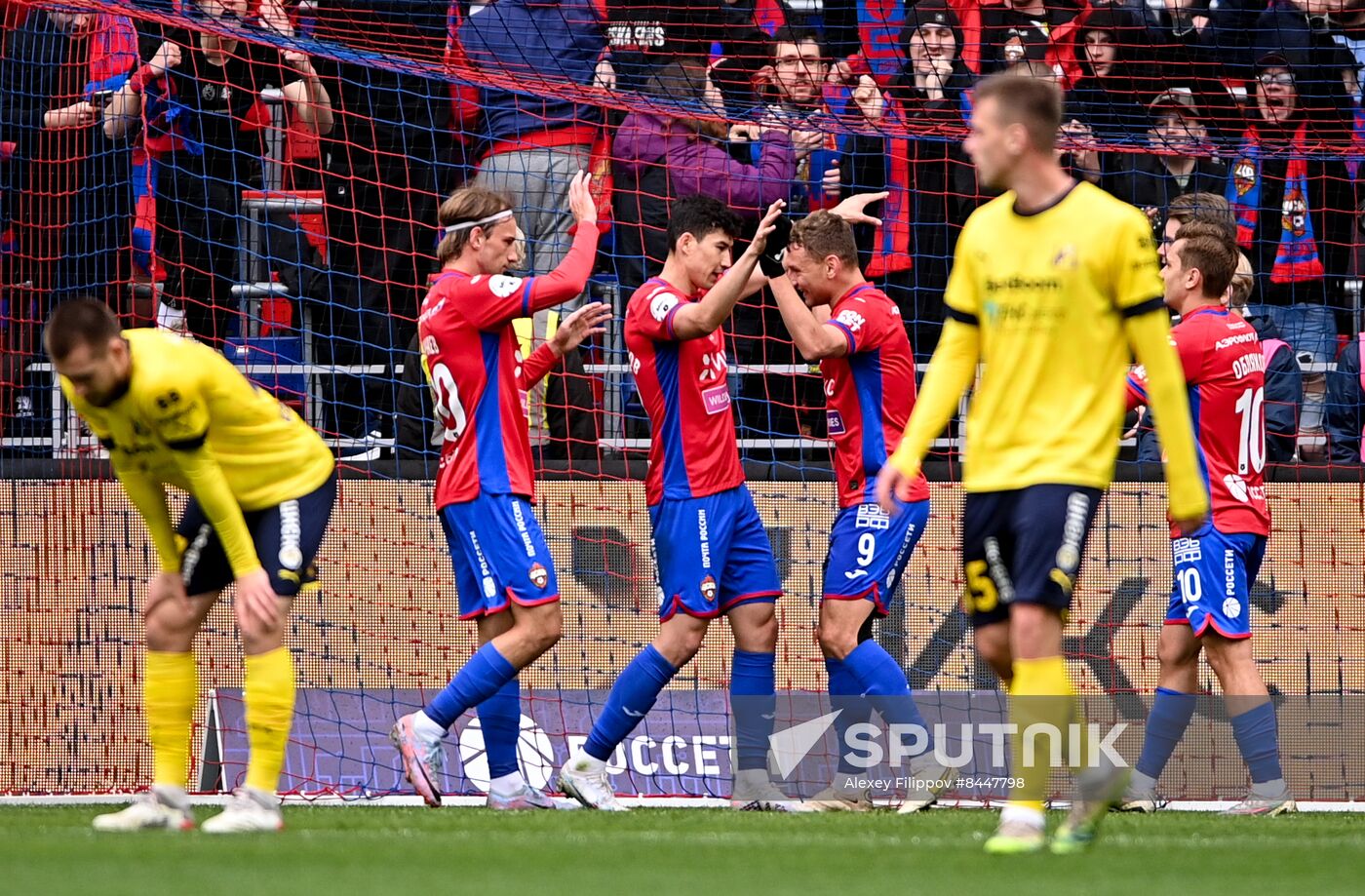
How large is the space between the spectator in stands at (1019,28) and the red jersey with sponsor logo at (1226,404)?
2.68 meters

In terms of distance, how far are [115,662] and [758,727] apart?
3393mm

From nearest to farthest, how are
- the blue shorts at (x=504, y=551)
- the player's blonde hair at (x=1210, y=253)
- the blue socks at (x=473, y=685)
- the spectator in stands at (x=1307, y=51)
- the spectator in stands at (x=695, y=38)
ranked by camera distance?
the blue socks at (x=473, y=685), the blue shorts at (x=504, y=551), the player's blonde hair at (x=1210, y=253), the spectator in stands at (x=1307, y=51), the spectator in stands at (x=695, y=38)

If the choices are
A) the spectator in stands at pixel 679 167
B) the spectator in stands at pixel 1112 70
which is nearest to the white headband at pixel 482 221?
the spectator in stands at pixel 679 167

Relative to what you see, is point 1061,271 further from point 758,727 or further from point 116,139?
point 116,139

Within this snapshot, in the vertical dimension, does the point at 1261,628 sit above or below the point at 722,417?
below

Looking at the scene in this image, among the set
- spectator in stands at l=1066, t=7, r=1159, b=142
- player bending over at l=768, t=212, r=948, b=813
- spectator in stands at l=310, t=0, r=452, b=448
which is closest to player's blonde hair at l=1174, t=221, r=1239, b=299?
player bending over at l=768, t=212, r=948, b=813

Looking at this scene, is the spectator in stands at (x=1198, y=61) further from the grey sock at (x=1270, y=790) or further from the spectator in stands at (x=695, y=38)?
the grey sock at (x=1270, y=790)

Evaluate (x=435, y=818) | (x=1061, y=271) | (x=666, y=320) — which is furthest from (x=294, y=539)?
(x=1061, y=271)

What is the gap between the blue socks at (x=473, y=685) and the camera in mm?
7020

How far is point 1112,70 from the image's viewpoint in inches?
380

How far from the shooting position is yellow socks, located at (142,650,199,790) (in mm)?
5922

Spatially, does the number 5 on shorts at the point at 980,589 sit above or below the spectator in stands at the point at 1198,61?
below

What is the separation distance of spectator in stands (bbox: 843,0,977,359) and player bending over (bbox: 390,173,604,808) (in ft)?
8.61

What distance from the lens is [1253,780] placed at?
7492mm
